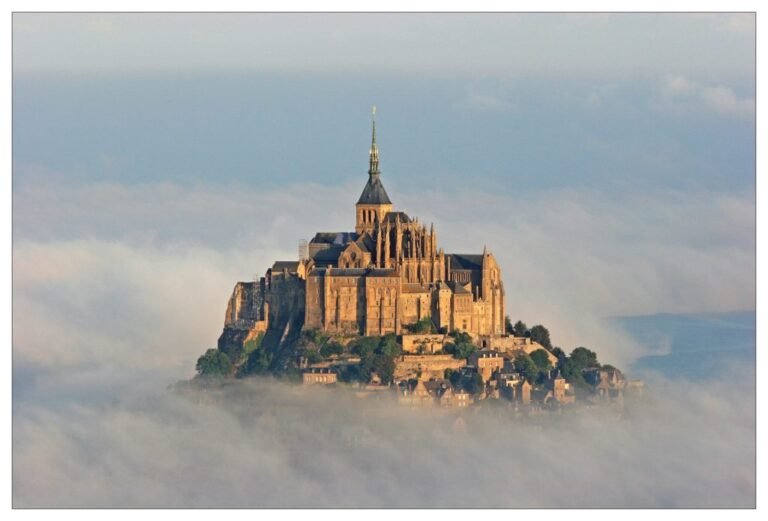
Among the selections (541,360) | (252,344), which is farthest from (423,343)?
(252,344)

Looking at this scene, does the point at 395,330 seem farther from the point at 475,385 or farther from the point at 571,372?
the point at 571,372

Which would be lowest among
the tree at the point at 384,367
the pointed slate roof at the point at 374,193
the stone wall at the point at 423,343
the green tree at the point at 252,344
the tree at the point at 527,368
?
the tree at the point at 384,367

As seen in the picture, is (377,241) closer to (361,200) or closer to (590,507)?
Result: (361,200)

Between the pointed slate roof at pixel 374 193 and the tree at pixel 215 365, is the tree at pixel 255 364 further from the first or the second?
the pointed slate roof at pixel 374 193

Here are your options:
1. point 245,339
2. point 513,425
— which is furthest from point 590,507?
point 245,339

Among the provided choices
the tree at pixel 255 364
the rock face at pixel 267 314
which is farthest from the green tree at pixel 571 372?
the tree at pixel 255 364

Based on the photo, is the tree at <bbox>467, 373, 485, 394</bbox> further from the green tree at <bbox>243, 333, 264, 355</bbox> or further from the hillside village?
the green tree at <bbox>243, 333, 264, 355</bbox>
